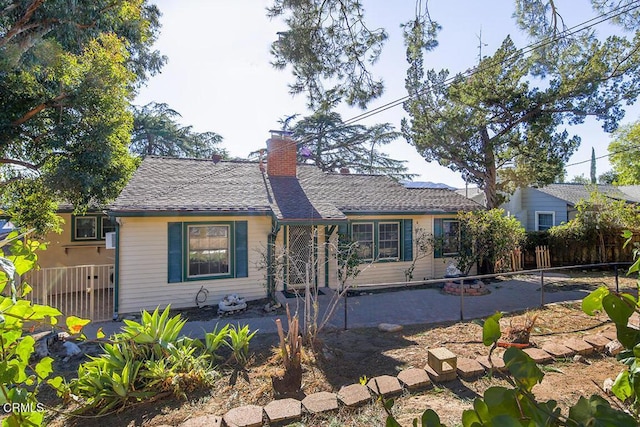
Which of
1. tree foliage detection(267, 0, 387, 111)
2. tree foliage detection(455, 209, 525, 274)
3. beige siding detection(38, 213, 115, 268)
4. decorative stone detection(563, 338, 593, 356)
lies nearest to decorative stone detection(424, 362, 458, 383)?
decorative stone detection(563, 338, 593, 356)

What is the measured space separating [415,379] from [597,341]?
11.2 feet

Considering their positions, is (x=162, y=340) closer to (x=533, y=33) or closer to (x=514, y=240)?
(x=533, y=33)

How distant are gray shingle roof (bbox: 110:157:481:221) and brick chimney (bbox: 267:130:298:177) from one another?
357mm

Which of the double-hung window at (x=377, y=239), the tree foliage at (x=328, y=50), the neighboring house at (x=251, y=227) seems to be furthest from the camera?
the double-hung window at (x=377, y=239)

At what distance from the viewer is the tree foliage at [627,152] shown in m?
25.8

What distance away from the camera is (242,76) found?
24.0 feet

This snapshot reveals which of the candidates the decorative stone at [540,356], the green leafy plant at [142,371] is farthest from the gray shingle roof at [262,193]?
the decorative stone at [540,356]

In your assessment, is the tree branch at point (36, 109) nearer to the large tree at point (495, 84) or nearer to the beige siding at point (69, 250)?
the beige siding at point (69, 250)

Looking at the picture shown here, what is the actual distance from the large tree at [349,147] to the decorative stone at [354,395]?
869 inches

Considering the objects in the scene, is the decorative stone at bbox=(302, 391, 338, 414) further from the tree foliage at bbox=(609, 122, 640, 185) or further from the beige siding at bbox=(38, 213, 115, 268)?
the tree foliage at bbox=(609, 122, 640, 185)

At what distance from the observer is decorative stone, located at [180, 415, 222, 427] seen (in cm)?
338

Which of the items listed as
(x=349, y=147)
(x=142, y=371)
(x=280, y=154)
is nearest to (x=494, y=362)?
(x=142, y=371)

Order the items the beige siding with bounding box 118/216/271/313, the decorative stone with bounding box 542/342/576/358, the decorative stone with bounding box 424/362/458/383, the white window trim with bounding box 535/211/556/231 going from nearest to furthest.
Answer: the decorative stone with bounding box 424/362/458/383, the decorative stone with bounding box 542/342/576/358, the beige siding with bounding box 118/216/271/313, the white window trim with bounding box 535/211/556/231

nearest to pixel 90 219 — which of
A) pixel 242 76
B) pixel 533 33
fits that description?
pixel 242 76
